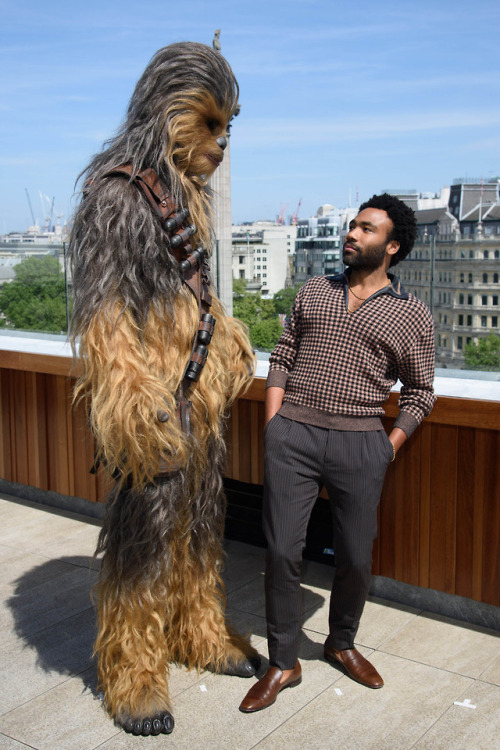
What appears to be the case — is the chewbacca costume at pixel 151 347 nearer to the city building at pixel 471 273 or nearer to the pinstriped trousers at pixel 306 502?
the pinstriped trousers at pixel 306 502

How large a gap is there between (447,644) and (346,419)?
1.00m

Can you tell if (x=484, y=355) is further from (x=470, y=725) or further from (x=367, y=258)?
(x=470, y=725)

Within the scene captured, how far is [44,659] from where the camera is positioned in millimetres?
2633

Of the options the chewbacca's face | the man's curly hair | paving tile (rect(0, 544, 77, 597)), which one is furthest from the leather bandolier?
→ paving tile (rect(0, 544, 77, 597))

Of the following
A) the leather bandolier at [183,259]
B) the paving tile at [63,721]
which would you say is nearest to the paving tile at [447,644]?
the paving tile at [63,721]

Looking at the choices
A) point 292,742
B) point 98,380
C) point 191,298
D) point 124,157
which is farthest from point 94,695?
point 124,157

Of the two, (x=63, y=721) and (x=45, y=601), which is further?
(x=45, y=601)

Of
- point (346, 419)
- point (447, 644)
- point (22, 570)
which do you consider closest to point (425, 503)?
point (447, 644)

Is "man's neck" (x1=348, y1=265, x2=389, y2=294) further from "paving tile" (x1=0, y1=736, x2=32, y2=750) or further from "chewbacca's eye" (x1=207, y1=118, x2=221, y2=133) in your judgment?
"paving tile" (x1=0, y1=736, x2=32, y2=750)

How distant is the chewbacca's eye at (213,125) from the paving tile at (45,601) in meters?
1.92

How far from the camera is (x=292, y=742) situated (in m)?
2.13

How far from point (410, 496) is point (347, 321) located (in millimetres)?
905

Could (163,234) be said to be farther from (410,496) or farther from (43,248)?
(43,248)

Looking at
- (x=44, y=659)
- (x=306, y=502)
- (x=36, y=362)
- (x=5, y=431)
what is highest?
(x=36, y=362)
